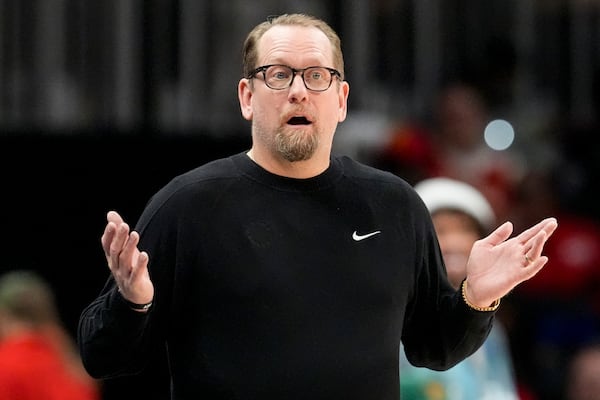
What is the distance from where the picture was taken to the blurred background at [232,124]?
7.58 meters

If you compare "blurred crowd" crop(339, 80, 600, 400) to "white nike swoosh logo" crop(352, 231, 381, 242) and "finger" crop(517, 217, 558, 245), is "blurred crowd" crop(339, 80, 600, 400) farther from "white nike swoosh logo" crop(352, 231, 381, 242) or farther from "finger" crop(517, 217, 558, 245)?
"white nike swoosh logo" crop(352, 231, 381, 242)

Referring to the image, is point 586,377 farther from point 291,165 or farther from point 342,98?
point 291,165

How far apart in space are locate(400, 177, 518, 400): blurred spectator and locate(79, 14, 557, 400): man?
0.93 meters

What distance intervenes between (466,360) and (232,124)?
11.9ft

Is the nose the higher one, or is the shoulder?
the nose

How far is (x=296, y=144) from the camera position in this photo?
3641 millimetres

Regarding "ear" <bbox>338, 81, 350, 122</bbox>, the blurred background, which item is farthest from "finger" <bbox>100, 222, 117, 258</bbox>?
the blurred background

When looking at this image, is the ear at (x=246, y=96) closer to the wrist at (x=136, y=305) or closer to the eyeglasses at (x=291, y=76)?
the eyeglasses at (x=291, y=76)

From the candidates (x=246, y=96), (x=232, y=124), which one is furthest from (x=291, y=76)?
(x=232, y=124)

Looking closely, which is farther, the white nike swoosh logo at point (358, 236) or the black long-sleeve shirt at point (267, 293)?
the white nike swoosh logo at point (358, 236)

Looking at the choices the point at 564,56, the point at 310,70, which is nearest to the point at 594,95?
the point at 564,56

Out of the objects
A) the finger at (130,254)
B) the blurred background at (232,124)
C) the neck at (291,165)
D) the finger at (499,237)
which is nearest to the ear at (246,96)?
the neck at (291,165)

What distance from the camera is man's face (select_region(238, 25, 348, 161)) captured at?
364 centimetres

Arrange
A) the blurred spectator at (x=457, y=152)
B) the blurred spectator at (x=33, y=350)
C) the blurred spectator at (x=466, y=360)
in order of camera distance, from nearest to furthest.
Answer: the blurred spectator at (x=466, y=360) < the blurred spectator at (x=33, y=350) < the blurred spectator at (x=457, y=152)
